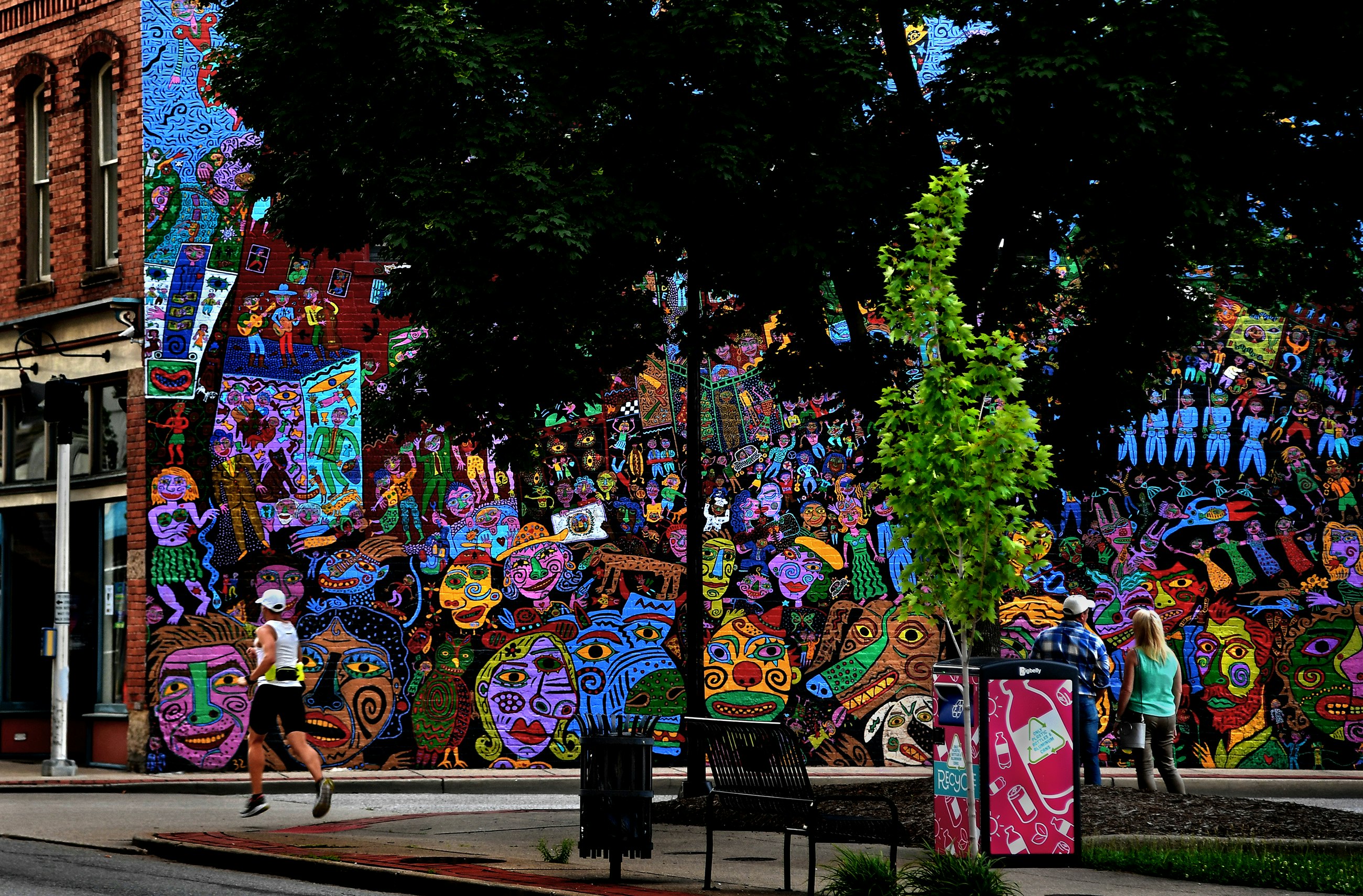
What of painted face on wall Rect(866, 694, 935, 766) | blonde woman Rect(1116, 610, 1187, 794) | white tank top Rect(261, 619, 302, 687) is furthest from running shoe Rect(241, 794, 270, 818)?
painted face on wall Rect(866, 694, 935, 766)

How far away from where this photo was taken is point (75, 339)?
20.1m

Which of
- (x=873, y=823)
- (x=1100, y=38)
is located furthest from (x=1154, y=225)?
(x=873, y=823)

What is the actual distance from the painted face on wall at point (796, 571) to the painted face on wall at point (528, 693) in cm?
279

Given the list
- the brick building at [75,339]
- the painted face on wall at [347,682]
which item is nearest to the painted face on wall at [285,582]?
the painted face on wall at [347,682]

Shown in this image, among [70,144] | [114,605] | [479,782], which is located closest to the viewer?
[479,782]

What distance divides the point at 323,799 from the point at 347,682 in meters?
6.16

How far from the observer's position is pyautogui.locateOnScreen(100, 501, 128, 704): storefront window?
19.4 m

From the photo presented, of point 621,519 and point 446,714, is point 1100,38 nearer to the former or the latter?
point 621,519

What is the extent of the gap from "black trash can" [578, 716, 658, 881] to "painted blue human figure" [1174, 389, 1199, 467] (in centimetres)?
1161

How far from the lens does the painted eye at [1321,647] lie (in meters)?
19.1

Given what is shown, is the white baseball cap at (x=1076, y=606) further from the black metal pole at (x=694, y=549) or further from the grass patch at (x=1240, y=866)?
the grass patch at (x=1240, y=866)

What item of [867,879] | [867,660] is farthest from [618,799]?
[867,660]

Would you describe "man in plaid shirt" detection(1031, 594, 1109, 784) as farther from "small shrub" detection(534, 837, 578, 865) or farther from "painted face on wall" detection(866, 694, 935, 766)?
"painted face on wall" detection(866, 694, 935, 766)

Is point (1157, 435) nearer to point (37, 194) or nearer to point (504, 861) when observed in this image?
point (504, 861)
